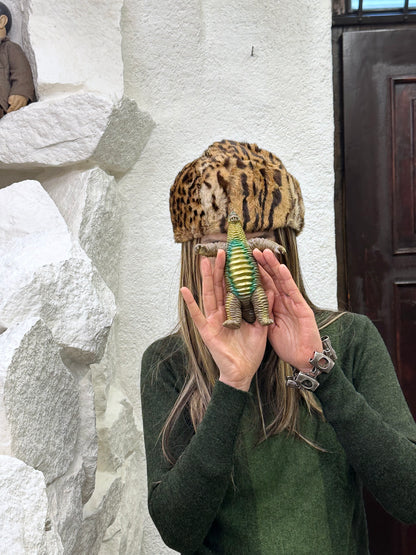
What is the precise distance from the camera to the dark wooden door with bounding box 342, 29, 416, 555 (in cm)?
172

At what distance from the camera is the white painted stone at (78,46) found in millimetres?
1496

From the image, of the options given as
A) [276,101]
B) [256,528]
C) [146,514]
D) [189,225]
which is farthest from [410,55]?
[146,514]

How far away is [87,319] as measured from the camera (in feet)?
4.17

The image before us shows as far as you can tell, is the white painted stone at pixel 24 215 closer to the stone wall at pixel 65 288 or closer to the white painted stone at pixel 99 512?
the stone wall at pixel 65 288

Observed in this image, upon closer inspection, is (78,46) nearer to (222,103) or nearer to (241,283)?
(222,103)

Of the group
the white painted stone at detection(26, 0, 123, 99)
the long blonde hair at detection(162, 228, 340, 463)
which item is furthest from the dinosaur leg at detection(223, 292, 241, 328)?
the white painted stone at detection(26, 0, 123, 99)

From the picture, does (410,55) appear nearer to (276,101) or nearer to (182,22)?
(276,101)

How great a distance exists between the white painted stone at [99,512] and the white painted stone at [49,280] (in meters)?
0.35

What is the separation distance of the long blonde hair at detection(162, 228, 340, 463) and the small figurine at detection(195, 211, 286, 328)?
4.4 inches

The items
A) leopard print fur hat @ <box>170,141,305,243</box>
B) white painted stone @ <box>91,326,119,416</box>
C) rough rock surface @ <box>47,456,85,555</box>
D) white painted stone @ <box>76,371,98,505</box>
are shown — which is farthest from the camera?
white painted stone @ <box>91,326,119,416</box>

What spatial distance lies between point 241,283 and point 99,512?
77 cm

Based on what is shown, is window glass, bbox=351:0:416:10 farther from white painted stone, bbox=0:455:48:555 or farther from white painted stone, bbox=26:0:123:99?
white painted stone, bbox=0:455:48:555

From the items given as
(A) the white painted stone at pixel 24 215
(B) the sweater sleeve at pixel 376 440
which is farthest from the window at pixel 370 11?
(B) the sweater sleeve at pixel 376 440

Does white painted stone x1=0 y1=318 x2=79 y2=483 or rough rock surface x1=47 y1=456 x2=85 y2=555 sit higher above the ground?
white painted stone x1=0 y1=318 x2=79 y2=483
